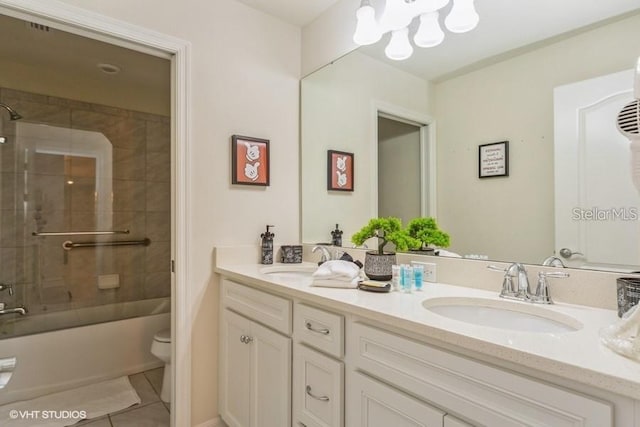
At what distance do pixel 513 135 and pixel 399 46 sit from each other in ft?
2.52

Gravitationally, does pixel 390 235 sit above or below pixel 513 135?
below

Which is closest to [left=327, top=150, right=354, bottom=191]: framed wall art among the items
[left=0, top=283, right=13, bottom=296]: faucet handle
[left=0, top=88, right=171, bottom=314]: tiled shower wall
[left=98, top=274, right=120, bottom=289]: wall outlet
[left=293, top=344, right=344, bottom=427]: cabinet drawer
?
[left=293, top=344, right=344, bottom=427]: cabinet drawer

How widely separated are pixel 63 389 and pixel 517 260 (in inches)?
109

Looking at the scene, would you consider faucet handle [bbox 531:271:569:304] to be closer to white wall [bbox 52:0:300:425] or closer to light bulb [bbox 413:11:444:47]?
light bulb [bbox 413:11:444:47]

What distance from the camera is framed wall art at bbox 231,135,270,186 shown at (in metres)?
1.97

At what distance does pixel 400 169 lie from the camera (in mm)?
1780

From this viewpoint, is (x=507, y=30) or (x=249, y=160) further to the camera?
(x=249, y=160)

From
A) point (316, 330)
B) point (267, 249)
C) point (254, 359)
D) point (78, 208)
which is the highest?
point (78, 208)

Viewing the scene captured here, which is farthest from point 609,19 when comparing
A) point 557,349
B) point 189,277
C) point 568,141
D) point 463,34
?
point 189,277

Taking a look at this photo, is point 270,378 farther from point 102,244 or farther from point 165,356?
point 102,244

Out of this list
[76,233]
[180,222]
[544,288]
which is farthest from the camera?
[76,233]

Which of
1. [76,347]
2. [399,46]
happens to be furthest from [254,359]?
[399,46]

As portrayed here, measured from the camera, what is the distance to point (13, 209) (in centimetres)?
262

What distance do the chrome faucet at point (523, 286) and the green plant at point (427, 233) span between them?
34 cm
